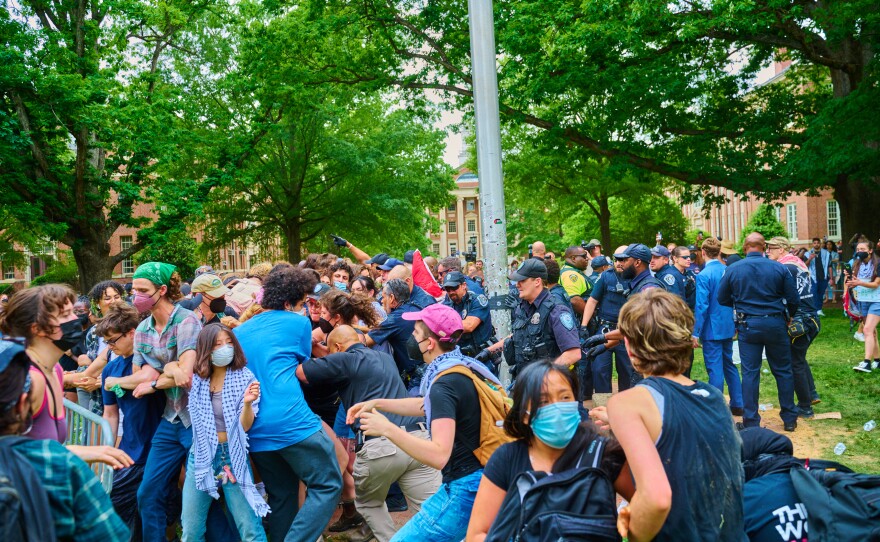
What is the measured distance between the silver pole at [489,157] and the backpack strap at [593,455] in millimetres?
4056

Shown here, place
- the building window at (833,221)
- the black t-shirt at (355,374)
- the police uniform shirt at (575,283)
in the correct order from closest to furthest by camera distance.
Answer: the black t-shirt at (355,374), the police uniform shirt at (575,283), the building window at (833,221)

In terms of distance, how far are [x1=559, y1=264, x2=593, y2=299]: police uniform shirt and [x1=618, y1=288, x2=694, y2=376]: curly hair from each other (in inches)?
276

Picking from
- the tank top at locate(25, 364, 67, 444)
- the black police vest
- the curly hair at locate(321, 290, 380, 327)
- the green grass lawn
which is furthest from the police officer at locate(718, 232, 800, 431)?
the tank top at locate(25, 364, 67, 444)

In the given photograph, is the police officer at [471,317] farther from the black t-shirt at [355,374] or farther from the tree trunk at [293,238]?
the tree trunk at [293,238]

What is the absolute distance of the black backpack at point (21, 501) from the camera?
202 cm

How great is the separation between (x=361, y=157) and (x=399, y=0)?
11.8 metres

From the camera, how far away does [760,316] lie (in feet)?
25.3

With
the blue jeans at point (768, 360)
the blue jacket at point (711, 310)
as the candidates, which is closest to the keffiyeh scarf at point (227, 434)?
the blue jeans at point (768, 360)

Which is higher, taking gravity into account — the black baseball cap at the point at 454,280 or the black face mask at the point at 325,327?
the black baseball cap at the point at 454,280

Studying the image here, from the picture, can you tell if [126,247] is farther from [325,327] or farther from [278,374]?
[278,374]

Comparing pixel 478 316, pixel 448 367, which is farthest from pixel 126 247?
pixel 448 367

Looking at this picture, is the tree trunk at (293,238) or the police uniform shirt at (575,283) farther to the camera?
the tree trunk at (293,238)

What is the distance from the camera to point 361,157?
96.6 ft

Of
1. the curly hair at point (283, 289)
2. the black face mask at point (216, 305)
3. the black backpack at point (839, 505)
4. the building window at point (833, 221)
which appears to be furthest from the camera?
the building window at point (833, 221)
